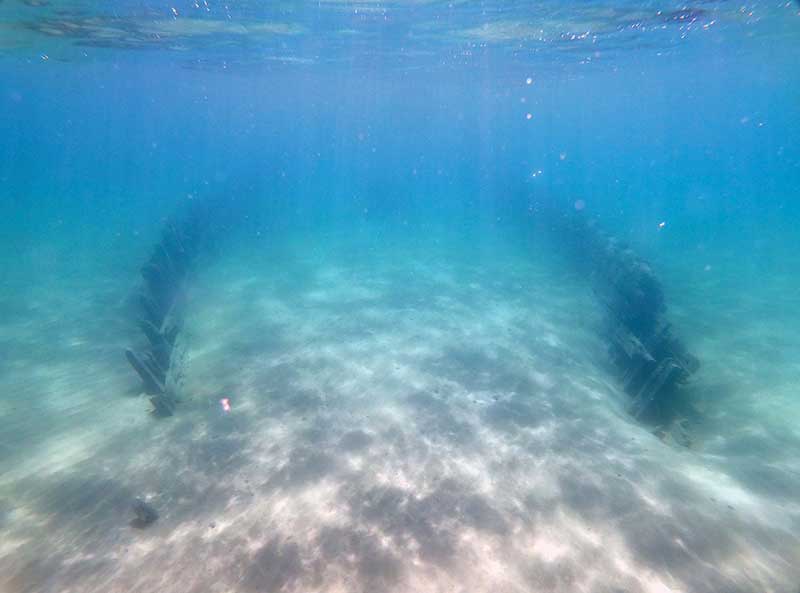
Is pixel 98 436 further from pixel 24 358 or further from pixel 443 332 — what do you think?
pixel 443 332

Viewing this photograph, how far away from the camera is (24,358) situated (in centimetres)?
1464

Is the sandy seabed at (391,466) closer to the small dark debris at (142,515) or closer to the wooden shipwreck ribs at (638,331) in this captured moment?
the small dark debris at (142,515)

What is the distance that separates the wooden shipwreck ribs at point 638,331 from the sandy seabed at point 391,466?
2.56 ft

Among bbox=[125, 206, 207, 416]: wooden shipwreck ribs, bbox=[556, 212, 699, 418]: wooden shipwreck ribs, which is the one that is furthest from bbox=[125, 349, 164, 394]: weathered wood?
bbox=[556, 212, 699, 418]: wooden shipwreck ribs

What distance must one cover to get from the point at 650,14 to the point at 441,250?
1715 centimetres

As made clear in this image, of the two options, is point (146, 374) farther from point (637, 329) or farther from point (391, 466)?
point (637, 329)

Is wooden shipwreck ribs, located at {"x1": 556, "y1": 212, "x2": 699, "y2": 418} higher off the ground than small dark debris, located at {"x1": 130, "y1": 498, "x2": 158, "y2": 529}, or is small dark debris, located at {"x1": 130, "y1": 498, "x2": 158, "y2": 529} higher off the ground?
wooden shipwreck ribs, located at {"x1": 556, "y1": 212, "x2": 699, "y2": 418}

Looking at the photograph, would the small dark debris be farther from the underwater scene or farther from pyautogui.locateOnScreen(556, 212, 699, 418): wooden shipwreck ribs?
pyautogui.locateOnScreen(556, 212, 699, 418): wooden shipwreck ribs

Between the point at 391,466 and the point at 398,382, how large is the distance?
3436 millimetres

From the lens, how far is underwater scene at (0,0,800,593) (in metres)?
6.70

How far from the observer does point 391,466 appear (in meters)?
8.59

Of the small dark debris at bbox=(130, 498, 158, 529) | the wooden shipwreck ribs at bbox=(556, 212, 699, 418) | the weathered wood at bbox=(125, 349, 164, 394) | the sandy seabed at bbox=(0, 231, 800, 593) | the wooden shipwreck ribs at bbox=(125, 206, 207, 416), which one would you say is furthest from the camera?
the wooden shipwreck ribs at bbox=(556, 212, 699, 418)

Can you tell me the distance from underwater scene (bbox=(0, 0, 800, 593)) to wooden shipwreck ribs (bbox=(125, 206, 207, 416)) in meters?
0.14

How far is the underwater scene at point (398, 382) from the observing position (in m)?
6.70
